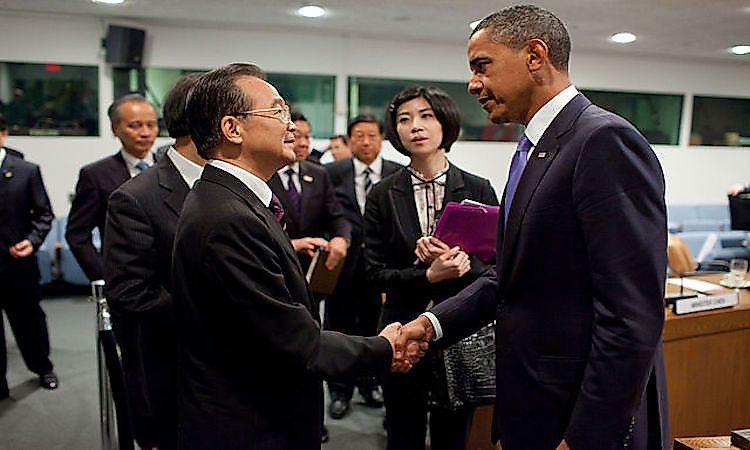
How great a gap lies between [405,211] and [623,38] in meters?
6.02

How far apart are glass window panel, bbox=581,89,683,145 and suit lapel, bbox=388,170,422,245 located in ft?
23.8

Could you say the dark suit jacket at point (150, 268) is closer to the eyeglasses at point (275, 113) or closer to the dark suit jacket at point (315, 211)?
the eyeglasses at point (275, 113)

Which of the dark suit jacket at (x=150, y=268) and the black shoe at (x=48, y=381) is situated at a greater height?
the dark suit jacket at (x=150, y=268)

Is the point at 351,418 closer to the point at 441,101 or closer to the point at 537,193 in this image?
the point at 441,101

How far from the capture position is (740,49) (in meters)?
7.89

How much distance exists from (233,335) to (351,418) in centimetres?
233

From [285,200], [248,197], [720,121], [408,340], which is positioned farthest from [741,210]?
[248,197]

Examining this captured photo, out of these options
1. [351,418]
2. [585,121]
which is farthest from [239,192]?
[351,418]

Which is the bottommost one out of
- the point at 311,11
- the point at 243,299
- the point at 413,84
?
the point at 243,299

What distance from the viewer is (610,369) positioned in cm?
120

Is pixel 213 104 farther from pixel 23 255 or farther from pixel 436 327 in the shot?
pixel 23 255

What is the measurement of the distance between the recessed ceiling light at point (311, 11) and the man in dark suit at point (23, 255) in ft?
9.49

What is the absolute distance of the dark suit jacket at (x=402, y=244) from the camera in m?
2.18

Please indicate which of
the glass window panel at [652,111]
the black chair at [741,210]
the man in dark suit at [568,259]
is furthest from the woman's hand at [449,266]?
the glass window panel at [652,111]
